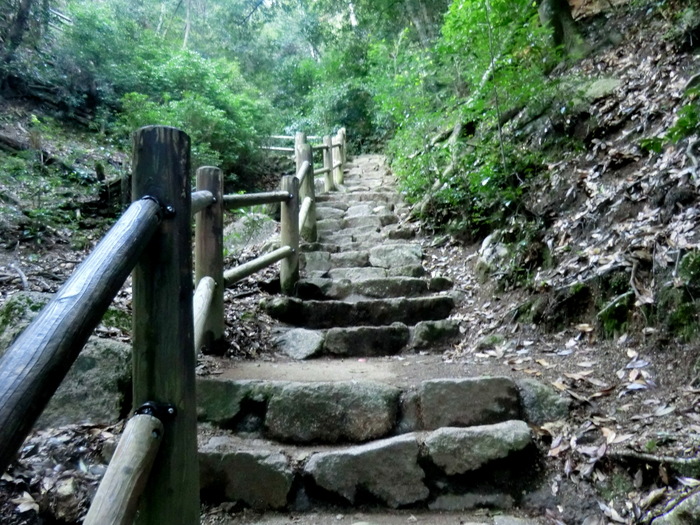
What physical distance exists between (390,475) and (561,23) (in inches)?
265

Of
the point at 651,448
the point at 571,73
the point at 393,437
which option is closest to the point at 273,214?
the point at 571,73

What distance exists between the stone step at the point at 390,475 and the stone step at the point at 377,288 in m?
2.43

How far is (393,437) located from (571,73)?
17.1ft

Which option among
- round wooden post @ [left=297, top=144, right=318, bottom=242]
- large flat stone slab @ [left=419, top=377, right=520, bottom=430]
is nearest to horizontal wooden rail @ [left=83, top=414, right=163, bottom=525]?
large flat stone slab @ [left=419, top=377, right=520, bottom=430]

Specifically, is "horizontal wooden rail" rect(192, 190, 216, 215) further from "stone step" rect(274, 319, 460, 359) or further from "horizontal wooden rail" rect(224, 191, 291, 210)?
Result: "stone step" rect(274, 319, 460, 359)

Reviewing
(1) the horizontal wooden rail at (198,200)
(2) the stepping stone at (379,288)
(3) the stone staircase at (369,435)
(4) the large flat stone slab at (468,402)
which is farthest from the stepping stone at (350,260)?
(1) the horizontal wooden rail at (198,200)

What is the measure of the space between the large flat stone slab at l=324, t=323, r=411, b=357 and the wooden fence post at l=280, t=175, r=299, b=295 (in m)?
0.95

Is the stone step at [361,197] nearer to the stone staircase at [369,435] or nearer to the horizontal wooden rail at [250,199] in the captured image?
the horizontal wooden rail at [250,199]

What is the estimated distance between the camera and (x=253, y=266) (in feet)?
11.5

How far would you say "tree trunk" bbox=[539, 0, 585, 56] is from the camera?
6.33 metres

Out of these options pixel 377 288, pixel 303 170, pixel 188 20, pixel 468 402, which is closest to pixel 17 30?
pixel 303 170

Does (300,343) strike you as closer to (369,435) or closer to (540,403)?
(369,435)

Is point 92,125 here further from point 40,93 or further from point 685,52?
point 685,52

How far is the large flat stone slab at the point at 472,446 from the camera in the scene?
6.80 ft
